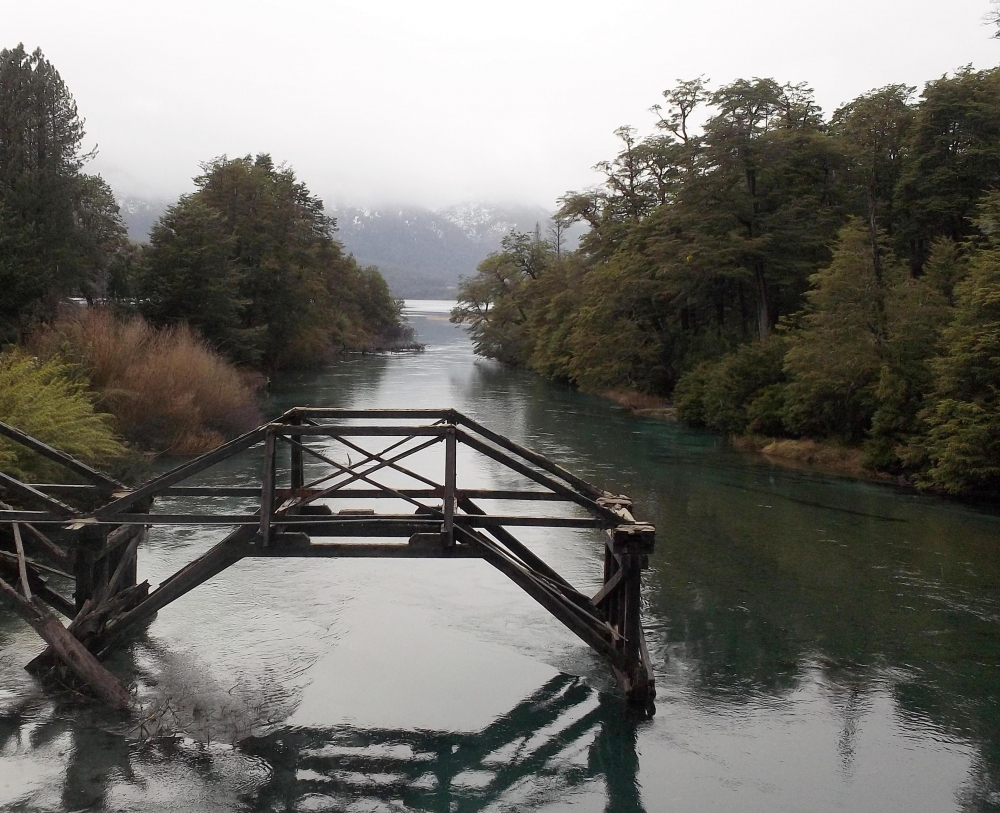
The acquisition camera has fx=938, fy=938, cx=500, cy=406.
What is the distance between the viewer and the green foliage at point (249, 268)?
40344mm

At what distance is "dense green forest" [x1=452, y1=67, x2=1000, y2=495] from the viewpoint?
2431 cm

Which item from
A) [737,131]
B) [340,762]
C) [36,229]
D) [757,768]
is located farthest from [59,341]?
[737,131]

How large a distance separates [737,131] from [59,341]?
26521 mm

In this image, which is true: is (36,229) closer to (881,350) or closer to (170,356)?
(170,356)

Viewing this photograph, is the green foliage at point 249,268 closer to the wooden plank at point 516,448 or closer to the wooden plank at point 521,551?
the wooden plank at point 521,551

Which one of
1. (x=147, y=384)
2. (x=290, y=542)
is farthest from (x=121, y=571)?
(x=147, y=384)

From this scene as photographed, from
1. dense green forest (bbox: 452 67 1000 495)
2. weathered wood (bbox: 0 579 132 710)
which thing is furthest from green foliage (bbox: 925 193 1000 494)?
weathered wood (bbox: 0 579 132 710)

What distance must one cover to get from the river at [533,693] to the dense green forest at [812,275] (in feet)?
24.6

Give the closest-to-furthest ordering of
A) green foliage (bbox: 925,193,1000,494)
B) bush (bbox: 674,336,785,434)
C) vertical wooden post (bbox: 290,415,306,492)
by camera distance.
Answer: vertical wooden post (bbox: 290,415,306,492), green foliage (bbox: 925,193,1000,494), bush (bbox: 674,336,785,434)

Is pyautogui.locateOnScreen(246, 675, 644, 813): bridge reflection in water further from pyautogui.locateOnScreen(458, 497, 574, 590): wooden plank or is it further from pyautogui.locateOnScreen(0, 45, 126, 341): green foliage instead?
pyautogui.locateOnScreen(0, 45, 126, 341): green foliage

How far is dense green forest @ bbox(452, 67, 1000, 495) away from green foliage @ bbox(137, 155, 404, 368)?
623 inches

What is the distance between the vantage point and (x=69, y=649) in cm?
850

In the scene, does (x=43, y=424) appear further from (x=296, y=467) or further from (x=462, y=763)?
(x=462, y=763)

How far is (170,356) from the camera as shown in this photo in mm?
26328
